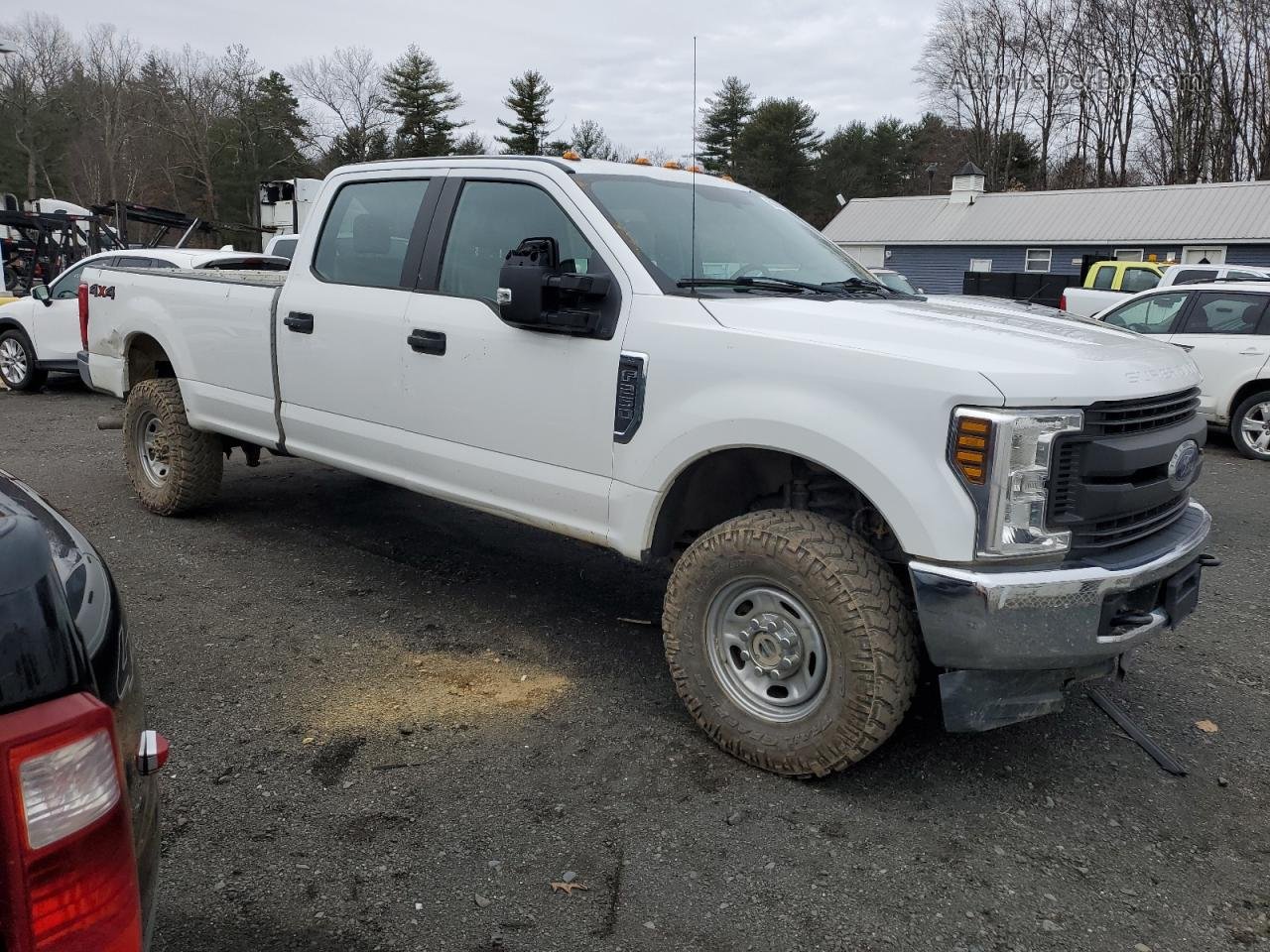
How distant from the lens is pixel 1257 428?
9.73m

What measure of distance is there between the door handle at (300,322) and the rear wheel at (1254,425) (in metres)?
9.03

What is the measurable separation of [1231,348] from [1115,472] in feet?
27.0

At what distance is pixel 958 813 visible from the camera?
324cm

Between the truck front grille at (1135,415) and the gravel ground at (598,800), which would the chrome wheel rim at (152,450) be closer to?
the gravel ground at (598,800)

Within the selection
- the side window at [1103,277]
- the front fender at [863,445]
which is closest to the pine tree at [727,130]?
the side window at [1103,277]

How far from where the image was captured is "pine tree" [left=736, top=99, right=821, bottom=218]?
2341 inches

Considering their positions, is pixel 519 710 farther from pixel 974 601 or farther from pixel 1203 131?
pixel 1203 131

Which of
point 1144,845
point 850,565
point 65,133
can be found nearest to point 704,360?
point 850,565

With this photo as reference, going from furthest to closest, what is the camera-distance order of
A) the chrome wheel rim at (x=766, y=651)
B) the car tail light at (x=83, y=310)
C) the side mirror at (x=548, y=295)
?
1. the car tail light at (x=83, y=310)
2. the side mirror at (x=548, y=295)
3. the chrome wheel rim at (x=766, y=651)

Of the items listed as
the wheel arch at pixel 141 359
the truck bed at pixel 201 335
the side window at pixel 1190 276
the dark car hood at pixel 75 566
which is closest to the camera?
the dark car hood at pixel 75 566

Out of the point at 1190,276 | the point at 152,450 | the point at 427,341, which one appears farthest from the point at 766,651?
the point at 1190,276

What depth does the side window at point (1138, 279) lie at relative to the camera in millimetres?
19109

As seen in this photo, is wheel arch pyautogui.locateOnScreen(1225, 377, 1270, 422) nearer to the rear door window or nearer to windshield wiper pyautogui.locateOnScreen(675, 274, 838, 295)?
windshield wiper pyautogui.locateOnScreen(675, 274, 838, 295)

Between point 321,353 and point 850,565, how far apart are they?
2923 millimetres
